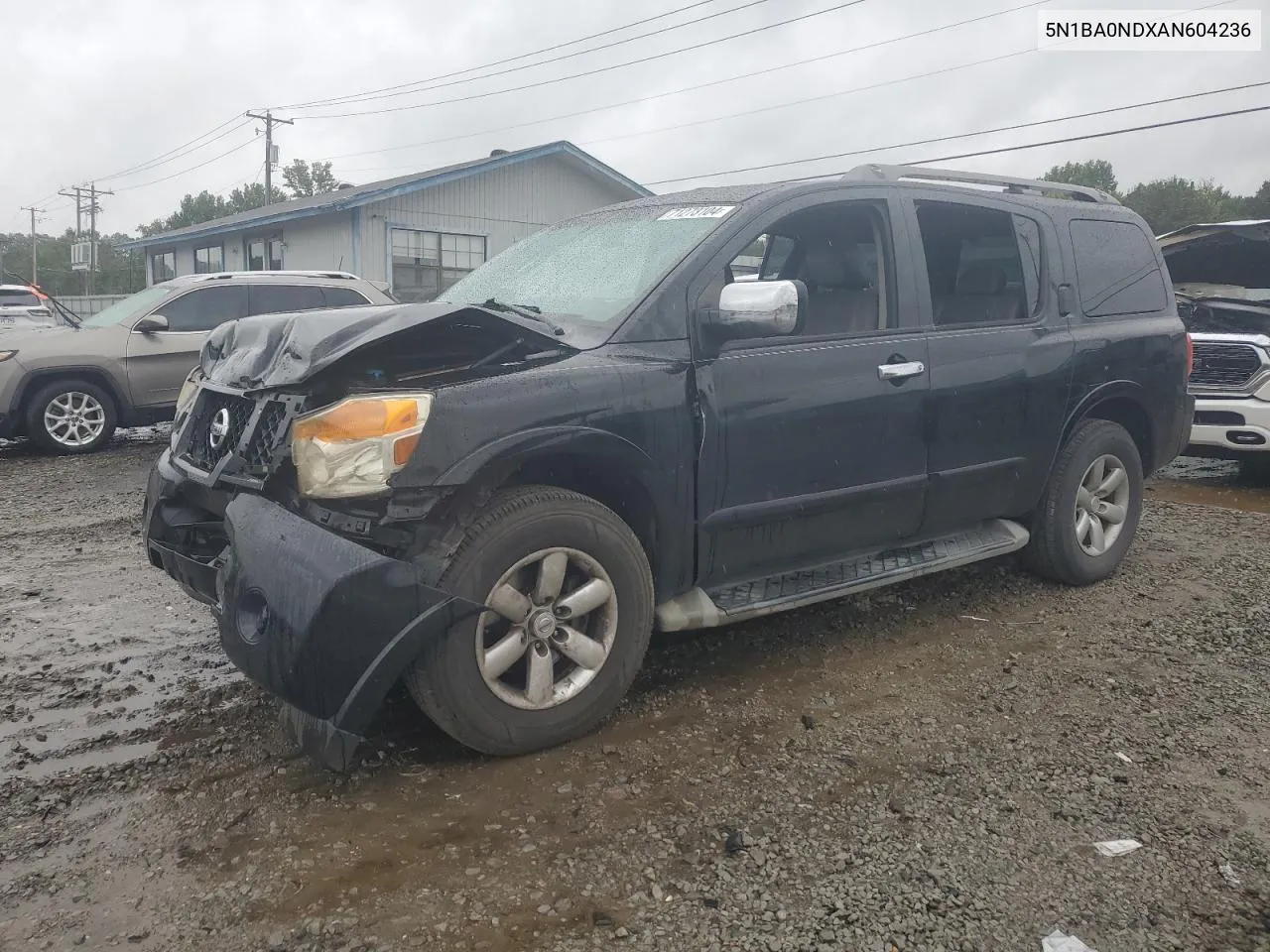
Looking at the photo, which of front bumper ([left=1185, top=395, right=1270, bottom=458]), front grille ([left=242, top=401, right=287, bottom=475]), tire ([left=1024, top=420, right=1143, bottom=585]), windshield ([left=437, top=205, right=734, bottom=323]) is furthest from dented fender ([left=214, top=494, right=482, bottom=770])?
front bumper ([left=1185, top=395, right=1270, bottom=458])

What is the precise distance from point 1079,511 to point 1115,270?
4.09 ft

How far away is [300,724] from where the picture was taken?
284 centimetres

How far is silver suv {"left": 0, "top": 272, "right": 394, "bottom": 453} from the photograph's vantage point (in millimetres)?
9242

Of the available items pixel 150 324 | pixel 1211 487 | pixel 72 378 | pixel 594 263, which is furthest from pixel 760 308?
pixel 72 378

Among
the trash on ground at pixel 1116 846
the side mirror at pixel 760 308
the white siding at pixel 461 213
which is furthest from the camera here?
the white siding at pixel 461 213

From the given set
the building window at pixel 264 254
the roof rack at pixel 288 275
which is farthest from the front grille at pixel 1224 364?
the building window at pixel 264 254

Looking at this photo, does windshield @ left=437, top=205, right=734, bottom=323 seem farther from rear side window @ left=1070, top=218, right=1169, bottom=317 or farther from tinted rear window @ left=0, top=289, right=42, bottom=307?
tinted rear window @ left=0, top=289, right=42, bottom=307

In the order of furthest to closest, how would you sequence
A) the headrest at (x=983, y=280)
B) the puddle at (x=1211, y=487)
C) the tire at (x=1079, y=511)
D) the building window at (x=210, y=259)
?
the building window at (x=210, y=259), the puddle at (x=1211, y=487), the tire at (x=1079, y=511), the headrest at (x=983, y=280)

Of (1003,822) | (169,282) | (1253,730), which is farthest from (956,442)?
(169,282)

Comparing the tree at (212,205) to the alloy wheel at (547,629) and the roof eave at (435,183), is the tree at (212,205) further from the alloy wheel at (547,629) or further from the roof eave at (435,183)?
the alloy wheel at (547,629)

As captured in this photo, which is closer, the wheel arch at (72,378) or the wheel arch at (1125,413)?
the wheel arch at (1125,413)

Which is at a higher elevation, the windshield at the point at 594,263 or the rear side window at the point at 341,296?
the rear side window at the point at 341,296

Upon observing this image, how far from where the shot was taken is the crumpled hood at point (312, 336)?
2.95 m

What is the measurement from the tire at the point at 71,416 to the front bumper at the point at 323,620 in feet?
25.5
